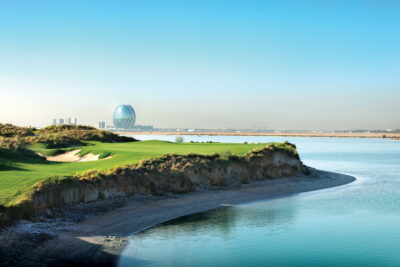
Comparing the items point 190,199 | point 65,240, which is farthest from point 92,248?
point 190,199

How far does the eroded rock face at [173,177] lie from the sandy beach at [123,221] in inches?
33.6

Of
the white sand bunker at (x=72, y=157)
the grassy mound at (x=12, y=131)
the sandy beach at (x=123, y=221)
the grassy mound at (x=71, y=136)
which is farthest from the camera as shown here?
the grassy mound at (x=12, y=131)

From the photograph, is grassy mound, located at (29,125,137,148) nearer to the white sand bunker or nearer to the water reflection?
the white sand bunker

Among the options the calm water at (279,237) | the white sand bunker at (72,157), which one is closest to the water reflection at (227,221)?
the calm water at (279,237)

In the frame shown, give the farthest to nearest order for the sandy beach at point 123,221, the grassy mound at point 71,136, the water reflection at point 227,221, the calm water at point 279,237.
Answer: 1. the grassy mound at point 71,136
2. the water reflection at point 227,221
3. the calm water at point 279,237
4. the sandy beach at point 123,221

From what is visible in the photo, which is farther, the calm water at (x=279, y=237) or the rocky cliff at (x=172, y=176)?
the rocky cliff at (x=172, y=176)

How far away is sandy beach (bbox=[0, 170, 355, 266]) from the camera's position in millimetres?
11617

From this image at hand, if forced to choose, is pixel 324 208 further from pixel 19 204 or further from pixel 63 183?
pixel 19 204

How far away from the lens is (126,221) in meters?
16.3

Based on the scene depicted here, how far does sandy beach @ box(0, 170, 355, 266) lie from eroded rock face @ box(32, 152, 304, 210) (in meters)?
0.85

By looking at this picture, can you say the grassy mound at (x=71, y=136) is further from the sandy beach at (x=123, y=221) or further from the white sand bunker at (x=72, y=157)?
the sandy beach at (x=123, y=221)

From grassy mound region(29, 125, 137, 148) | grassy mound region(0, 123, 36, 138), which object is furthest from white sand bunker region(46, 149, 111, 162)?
grassy mound region(0, 123, 36, 138)

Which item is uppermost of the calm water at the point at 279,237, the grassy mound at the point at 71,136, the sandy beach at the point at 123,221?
the grassy mound at the point at 71,136

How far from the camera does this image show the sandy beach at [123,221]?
11.6m
